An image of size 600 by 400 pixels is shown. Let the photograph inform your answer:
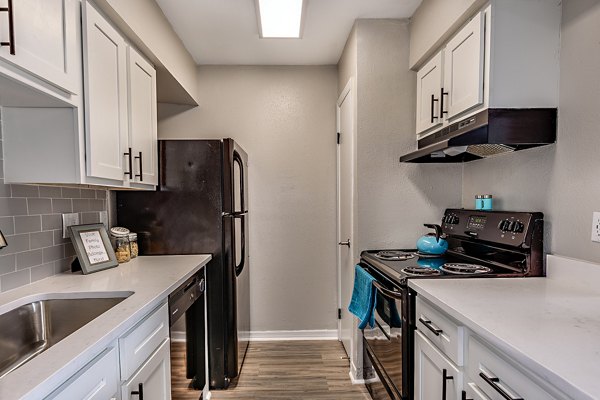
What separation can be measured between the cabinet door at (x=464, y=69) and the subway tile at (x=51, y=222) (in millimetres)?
2000

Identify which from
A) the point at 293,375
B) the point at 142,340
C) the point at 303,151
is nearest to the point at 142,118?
the point at 142,340

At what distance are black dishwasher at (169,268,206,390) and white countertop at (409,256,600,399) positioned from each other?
1.09 metres

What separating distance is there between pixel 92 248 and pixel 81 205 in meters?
0.26

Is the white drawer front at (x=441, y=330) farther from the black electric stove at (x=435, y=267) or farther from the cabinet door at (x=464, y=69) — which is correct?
the cabinet door at (x=464, y=69)

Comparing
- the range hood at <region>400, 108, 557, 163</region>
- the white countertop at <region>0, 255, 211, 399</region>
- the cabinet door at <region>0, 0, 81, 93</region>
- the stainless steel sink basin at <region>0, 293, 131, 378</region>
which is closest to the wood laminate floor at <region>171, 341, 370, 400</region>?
the white countertop at <region>0, 255, 211, 399</region>

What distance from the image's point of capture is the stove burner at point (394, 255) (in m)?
2.07

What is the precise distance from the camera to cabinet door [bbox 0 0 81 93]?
3.42 feet

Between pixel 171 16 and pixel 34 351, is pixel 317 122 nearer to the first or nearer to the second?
pixel 171 16

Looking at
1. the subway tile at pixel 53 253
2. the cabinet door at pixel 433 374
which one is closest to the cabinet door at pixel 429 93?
the cabinet door at pixel 433 374

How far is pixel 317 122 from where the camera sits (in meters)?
3.17

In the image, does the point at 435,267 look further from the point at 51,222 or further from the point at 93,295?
the point at 51,222

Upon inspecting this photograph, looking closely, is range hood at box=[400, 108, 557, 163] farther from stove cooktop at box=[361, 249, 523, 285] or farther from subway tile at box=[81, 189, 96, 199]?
subway tile at box=[81, 189, 96, 199]

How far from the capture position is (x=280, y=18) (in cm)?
223

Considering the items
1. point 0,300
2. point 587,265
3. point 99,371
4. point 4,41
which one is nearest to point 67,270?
point 0,300
